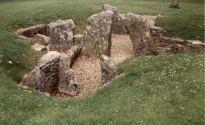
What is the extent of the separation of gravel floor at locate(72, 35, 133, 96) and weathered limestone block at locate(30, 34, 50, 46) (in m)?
3.78

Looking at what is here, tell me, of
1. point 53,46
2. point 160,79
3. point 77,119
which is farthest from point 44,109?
point 53,46

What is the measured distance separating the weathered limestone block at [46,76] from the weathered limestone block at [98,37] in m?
4.38

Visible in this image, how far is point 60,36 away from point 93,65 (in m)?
4.40

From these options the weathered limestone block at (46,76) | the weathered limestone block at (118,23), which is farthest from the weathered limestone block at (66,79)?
the weathered limestone block at (118,23)

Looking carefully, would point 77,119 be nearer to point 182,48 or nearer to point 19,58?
point 19,58

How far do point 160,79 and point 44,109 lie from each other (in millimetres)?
6643

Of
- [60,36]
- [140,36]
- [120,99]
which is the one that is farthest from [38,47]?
[120,99]

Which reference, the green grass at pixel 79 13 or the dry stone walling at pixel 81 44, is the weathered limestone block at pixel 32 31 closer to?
the dry stone walling at pixel 81 44

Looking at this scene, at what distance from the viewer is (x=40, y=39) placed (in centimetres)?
3591

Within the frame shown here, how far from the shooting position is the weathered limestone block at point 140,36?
33.5m

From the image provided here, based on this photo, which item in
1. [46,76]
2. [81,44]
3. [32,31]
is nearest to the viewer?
[46,76]

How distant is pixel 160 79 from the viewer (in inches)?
959

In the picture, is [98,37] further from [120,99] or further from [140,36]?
[120,99]

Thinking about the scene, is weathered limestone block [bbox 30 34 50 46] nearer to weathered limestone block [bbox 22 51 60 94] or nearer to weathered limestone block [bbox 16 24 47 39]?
weathered limestone block [bbox 16 24 47 39]
